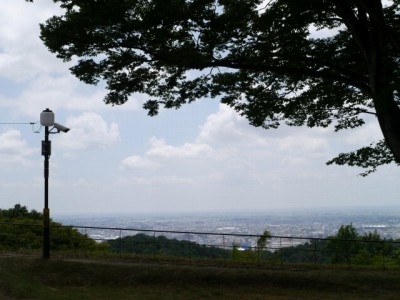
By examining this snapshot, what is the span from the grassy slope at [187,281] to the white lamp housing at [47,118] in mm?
3843

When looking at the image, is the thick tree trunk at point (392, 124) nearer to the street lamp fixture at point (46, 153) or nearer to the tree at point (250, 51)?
the tree at point (250, 51)

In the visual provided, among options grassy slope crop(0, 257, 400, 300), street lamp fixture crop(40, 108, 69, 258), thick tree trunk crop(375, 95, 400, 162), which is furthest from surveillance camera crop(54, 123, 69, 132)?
thick tree trunk crop(375, 95, 400, 162)

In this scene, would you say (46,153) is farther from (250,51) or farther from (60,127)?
(250,51)

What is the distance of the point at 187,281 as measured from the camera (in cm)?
1305

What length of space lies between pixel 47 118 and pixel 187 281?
19.7ft

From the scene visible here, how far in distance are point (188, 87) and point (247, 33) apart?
88.7 inches

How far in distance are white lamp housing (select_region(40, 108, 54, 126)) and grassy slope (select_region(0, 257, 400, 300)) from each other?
3.84 m

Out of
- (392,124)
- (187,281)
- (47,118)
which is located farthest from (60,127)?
(392,124)

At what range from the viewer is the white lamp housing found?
14.1 metres

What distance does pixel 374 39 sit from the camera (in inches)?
453

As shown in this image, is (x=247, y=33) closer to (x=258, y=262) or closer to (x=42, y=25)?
(x=42, y=25)


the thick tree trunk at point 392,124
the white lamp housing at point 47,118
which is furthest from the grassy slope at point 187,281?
the white lamp housing at point 47,118

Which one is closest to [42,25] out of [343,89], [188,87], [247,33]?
[188,87]

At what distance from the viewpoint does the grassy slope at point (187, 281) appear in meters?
11.9
